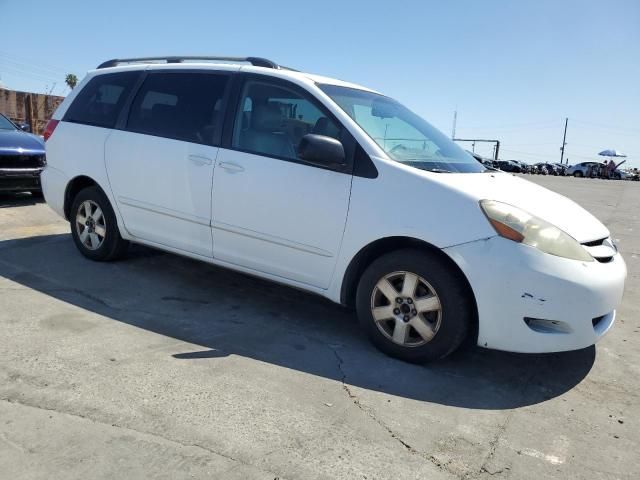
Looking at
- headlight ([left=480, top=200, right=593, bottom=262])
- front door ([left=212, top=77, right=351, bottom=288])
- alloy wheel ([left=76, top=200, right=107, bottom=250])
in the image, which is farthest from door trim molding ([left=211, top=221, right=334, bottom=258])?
alloy wheel ([left=76, top=200, right=107, bottom=250])

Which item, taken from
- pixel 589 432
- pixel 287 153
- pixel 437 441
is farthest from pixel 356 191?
pixel 589 432

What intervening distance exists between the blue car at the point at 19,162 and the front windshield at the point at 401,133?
18.8 feet

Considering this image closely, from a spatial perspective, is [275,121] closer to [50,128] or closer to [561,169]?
[50,128]

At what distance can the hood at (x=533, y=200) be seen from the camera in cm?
323

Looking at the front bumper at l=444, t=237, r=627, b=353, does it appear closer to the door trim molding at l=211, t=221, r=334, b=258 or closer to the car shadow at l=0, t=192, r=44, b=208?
the door trim molding at l=211, t=221, r=334, b=258

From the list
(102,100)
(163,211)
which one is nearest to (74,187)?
(102,100)

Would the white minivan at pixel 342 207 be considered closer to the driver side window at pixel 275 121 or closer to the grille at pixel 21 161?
the driver side window at pixel 275 121

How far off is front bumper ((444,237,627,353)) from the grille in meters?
6.94

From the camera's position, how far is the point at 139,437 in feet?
7.96

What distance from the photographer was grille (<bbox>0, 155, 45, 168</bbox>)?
7545mm

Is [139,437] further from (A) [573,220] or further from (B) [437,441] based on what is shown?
(A) [573,220]

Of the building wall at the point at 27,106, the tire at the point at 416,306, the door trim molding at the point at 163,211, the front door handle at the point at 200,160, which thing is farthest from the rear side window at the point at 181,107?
the building wall at the point at 27,106

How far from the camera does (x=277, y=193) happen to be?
3770mm

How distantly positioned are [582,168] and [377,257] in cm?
5409
